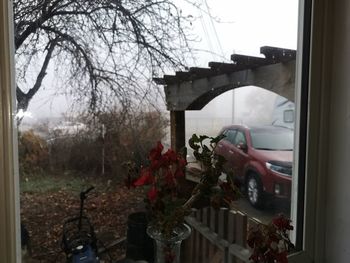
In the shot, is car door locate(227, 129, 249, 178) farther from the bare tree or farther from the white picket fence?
the bare tree

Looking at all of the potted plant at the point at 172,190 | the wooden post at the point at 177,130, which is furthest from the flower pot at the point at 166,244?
the wooden post at the point at 177,130

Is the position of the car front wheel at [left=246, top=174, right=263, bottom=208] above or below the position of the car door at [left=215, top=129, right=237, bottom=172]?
below

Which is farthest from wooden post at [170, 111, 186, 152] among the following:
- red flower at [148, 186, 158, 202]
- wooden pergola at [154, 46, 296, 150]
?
red flower at [148, 186, 158, 202]

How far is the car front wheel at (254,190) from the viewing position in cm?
115

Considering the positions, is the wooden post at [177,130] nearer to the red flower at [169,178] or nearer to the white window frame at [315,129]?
the red flower at [169,178]

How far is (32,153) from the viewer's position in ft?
2.65

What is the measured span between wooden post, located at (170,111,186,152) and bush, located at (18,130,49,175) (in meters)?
0.39

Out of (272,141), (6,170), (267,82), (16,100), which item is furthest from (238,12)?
(6,170)

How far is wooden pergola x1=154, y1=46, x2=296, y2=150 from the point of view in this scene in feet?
3.38

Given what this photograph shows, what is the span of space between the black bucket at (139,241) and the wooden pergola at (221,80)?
0.86 ft

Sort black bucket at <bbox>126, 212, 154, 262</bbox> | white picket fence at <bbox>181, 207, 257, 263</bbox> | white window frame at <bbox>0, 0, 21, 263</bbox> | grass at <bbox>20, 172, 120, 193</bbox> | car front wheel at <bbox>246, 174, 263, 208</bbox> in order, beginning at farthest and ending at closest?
1. car front wheel at <bbox>246, 174, 263, 208</bbox>
2. white picket fence at <bbox>181, 207, 257, 263</bbox>
3. black bucket at <bbox>126, 212, 154, 262</bbox>
4. grass at <bbox>20, 172, 120, 193</bbox>
5. white window frame at <bbox>0, 0, 21, 263</bbox>

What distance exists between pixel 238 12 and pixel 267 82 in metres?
0.27

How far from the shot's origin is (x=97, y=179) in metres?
0.92

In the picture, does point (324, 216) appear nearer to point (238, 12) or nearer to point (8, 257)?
point (238, 12)
